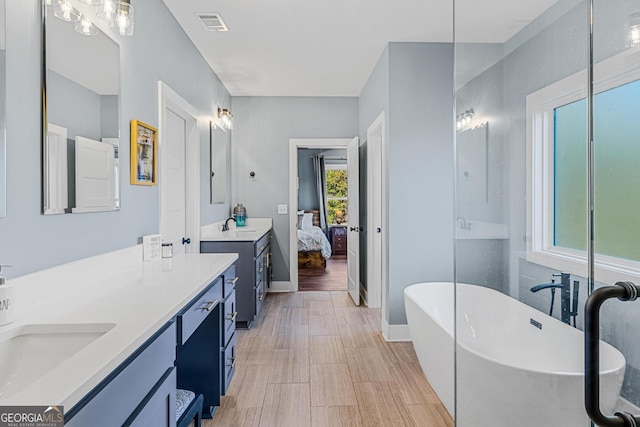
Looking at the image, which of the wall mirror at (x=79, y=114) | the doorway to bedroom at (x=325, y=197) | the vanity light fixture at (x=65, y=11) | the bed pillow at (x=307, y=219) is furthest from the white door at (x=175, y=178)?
the bed pillow at (x=307, y=219)

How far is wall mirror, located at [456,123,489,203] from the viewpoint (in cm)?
232

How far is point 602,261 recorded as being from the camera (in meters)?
1.49

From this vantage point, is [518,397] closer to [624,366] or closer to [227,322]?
[624,366]

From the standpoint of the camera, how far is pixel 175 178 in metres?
3.28

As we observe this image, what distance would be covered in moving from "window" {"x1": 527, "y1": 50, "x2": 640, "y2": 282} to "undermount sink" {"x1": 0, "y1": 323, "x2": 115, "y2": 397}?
1769 millimetres

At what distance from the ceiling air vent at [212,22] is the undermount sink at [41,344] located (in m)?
2.52

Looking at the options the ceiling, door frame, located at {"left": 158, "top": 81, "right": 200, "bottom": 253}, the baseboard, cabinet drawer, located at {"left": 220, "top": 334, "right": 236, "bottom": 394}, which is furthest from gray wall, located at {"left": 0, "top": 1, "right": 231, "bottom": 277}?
the baseboard

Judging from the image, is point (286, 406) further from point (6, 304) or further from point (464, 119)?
point (464, 119)

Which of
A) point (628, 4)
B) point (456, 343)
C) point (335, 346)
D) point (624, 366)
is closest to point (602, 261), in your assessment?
point (624, 366)

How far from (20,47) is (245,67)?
2860mm

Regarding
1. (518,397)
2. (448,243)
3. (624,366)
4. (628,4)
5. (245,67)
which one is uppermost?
(245,67)

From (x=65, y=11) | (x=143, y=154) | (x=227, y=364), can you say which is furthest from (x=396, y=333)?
(x=65, y=11)

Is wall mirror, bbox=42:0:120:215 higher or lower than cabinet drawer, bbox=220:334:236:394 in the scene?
higher

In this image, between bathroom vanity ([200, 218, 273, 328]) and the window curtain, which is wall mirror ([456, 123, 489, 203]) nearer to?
bathroom vanity ([200, 218, 273, 328])
